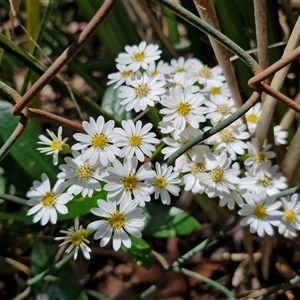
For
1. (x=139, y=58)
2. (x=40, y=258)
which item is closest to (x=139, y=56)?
(x=139, y=58)

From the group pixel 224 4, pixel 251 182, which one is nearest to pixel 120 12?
pixel 224 4

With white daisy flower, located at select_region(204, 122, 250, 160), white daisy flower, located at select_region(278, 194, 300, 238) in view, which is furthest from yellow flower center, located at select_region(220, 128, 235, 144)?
white daisy flower, located at select_region(278, 194, 300, 238)

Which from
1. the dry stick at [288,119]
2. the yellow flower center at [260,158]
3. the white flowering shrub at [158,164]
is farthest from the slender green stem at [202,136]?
A: the dry stick at [288,119]

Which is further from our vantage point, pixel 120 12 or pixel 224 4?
pixel 120 12

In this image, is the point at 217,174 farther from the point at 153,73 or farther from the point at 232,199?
the point at 153,73

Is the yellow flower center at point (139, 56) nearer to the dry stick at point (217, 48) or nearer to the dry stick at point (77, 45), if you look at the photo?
the dry stick at point (217, 48)

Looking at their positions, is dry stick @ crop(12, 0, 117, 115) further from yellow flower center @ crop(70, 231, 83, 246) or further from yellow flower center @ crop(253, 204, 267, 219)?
yellow flower center @ crop(253, 204, 267, 219)

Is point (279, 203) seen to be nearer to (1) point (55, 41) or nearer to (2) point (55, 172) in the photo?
(2) point (55, 172)
